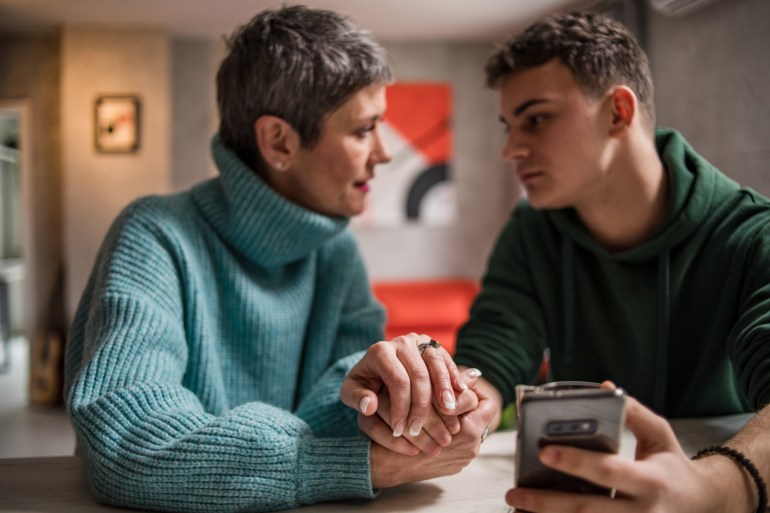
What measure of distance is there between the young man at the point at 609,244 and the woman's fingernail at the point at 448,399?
31 centimetres

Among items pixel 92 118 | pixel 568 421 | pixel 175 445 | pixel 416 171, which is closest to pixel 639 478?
pixel 568 421

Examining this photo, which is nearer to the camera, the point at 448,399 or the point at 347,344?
the point at 448,399

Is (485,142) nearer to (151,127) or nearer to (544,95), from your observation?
(151,127)

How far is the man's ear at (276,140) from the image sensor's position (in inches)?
37.9

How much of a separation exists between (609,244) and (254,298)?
1.79 feet

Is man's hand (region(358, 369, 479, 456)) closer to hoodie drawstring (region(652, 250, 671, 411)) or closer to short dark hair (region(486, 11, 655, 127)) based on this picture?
hoodie drawstring (region(652, 250, 671, 411))

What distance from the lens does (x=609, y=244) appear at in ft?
3.44

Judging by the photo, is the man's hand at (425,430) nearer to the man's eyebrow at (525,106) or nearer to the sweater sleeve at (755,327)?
the sweater sleeve at (755,327)

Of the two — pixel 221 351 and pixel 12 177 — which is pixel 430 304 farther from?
pixel 221 351

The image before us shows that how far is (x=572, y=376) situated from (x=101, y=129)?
6.38 ft

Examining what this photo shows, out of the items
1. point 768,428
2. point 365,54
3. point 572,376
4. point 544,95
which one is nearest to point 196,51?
point 365,54

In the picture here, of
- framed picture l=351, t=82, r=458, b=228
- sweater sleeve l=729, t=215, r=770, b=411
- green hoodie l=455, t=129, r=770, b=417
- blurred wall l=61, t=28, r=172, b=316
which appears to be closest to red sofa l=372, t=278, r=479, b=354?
framed picture l=351, t=82, r=458, b=228

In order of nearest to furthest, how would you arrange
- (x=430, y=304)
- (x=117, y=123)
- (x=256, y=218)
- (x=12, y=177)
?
(x=256, y=218) → (x=12, y=177) → (x=117, y=123) → (x=430, y=304)

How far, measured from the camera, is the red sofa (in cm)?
289
